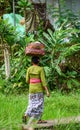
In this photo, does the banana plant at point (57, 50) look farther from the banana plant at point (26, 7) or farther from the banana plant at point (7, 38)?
the banana plant at point (26, 7)

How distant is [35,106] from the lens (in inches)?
228

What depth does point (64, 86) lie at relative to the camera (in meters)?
10.2

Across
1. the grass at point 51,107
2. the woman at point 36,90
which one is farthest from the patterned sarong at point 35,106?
the grass at point 51,107

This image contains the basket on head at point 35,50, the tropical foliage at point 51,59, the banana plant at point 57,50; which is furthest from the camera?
the banana plant at point 57,50

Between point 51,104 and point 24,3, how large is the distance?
420 centimetres

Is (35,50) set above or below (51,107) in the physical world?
above

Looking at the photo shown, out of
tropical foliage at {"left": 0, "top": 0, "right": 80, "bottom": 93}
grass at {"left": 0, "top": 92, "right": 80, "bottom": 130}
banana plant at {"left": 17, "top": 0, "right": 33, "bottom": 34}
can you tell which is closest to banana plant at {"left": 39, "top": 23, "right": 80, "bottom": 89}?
tropical foliage at {"left": 0, "top": 0, "right": 80, "bottom": 93}

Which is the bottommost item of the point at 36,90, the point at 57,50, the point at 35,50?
the point at 57,50

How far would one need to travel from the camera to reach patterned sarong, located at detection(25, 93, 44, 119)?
578cm

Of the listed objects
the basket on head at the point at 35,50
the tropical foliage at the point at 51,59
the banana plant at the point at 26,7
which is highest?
the basket on head at the point at 35,50

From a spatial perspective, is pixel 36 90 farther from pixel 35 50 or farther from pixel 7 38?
pixel 7 38

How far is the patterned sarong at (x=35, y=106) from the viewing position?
5781 millimetres

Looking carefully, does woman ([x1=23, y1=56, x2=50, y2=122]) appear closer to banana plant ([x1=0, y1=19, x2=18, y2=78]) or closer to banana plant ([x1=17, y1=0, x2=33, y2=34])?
banana plant ([x1=0, y1=19, x2=18, y2=78])

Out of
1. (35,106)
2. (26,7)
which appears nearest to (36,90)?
(35,106)
